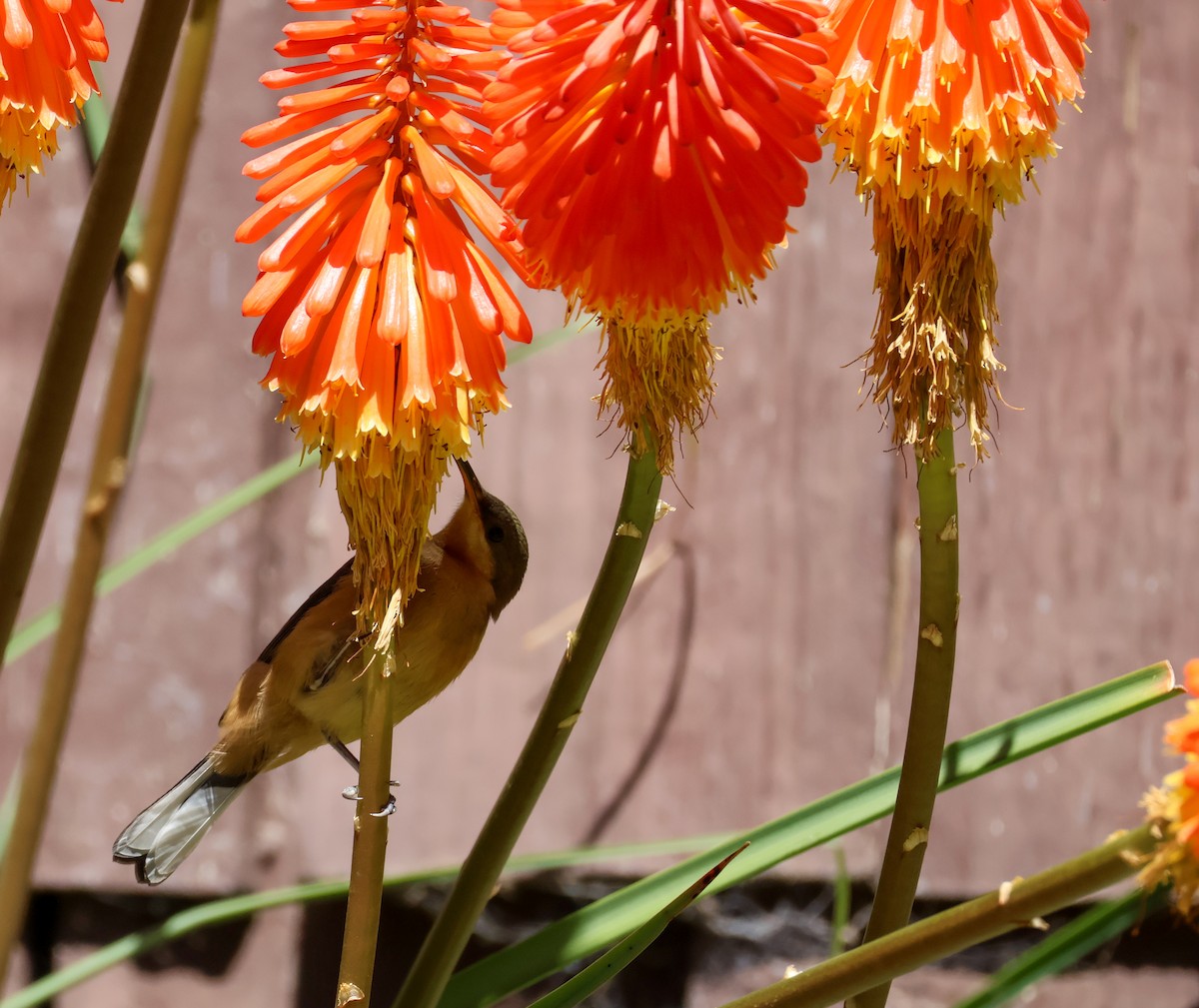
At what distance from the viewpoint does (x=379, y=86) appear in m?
0.45

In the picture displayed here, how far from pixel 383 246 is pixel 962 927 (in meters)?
0.27

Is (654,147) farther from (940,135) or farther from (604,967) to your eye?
(604,967)

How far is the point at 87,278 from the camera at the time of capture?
43cm

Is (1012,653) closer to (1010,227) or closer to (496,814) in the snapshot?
(1010,227)

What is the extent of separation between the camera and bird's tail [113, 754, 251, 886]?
90 cm

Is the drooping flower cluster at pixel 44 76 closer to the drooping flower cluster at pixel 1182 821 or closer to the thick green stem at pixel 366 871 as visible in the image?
the thick green stem at pixel 366 871

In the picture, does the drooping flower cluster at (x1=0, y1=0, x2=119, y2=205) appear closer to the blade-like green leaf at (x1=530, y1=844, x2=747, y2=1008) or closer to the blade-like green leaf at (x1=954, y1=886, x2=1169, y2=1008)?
the blade-like green leaf at (x1=530, y1=844, x2=747, y2=1008)

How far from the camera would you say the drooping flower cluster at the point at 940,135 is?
420mm

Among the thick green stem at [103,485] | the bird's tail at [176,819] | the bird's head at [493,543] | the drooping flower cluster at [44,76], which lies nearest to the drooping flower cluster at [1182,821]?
the drooping flower cluster at [44,76]

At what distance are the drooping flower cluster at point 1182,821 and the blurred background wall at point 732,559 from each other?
0.77 m

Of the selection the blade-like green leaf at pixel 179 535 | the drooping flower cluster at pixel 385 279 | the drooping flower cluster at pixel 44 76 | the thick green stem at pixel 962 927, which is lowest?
the thick green stem at pixel 962 927

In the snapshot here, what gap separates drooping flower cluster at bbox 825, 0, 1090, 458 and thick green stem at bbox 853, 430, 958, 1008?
0.01m

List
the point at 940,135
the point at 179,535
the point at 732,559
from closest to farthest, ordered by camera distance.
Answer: the point at 940,135 → the point at 179,535 → the point at 732,559

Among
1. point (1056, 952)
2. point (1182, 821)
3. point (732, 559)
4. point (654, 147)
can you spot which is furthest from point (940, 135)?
point (732, 559)
